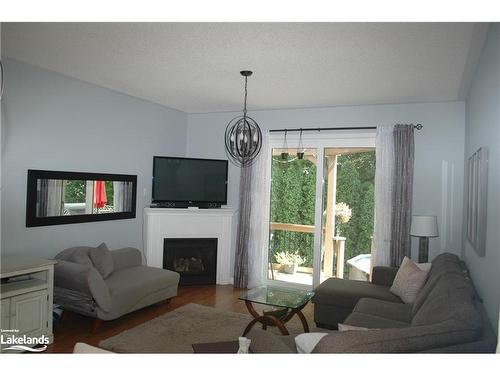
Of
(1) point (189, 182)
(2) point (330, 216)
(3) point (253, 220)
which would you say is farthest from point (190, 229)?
(2) point (330, 216)

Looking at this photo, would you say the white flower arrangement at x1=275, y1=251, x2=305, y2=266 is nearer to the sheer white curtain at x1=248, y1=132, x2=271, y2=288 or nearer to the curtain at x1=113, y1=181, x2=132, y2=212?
the sheer white curtain at x1=248, y1=132, x2=271, y2=288

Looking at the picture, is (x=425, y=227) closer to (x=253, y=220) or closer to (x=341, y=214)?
(x=341, y=214)

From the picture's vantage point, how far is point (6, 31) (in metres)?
3.10

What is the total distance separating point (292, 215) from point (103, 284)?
9.76ft

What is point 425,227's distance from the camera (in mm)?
4488

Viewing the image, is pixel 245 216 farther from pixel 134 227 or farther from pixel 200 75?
pixel 200 75

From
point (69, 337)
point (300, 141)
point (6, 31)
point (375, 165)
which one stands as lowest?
point (69, 337)

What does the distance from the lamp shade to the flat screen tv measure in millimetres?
2842

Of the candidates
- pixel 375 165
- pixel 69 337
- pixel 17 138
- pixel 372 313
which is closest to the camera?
pixel 372 313

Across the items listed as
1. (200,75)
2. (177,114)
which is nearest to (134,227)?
(177,114)

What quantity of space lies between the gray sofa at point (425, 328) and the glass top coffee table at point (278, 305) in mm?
550

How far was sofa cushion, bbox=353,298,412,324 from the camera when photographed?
133 inches
